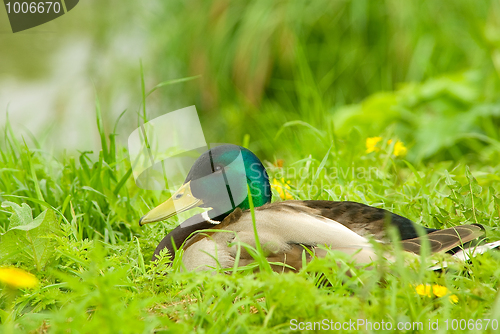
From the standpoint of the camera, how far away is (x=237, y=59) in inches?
201

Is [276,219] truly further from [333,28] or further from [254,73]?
[333,28]

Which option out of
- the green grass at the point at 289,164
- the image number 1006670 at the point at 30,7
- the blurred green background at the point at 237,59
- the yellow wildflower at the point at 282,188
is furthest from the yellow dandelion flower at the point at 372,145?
the image number 1006670 at the point at 30,7

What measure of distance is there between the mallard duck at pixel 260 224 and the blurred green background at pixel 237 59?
206 centimetres

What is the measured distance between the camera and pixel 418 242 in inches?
68.7

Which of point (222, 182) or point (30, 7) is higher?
point (30, 7)

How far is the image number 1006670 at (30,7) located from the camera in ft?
11.3

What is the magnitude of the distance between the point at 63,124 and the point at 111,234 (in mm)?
3359

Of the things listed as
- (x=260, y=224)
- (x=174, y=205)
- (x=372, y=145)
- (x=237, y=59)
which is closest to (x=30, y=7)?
(x=237, y=59)

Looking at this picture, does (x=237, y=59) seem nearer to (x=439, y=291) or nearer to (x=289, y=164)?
(x=289, y=164)

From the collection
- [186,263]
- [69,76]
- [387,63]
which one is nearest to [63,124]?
[69,76]
